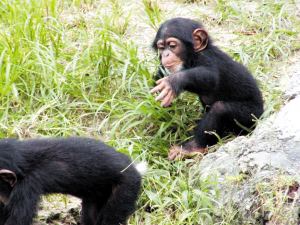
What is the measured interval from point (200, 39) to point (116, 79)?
4.02ft

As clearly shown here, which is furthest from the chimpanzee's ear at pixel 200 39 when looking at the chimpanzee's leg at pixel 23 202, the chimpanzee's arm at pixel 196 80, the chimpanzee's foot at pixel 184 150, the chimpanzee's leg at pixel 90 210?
the chimpanzee's leg at pixel 23 202

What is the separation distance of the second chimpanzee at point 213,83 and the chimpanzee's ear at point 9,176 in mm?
2097

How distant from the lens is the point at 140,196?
538 cm

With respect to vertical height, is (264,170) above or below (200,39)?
below

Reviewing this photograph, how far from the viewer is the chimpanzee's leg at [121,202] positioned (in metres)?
4.85

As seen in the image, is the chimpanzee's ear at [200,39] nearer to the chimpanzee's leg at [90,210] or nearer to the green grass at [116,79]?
the green grass at [116,79]

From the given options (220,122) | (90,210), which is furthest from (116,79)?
(90,210)

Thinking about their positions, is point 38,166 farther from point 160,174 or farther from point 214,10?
point 214,10

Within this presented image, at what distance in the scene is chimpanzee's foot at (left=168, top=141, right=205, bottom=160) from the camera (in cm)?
598

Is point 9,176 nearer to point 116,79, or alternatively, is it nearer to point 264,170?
point 264,170

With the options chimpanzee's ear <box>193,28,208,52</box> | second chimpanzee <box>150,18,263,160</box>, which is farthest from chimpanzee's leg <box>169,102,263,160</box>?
chimpanzee's ear <box>193,28,208,52</box>

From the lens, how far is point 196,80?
19.6ft

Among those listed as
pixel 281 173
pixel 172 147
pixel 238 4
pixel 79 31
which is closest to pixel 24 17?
pixel 79 31

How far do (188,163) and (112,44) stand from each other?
84.1 inches
